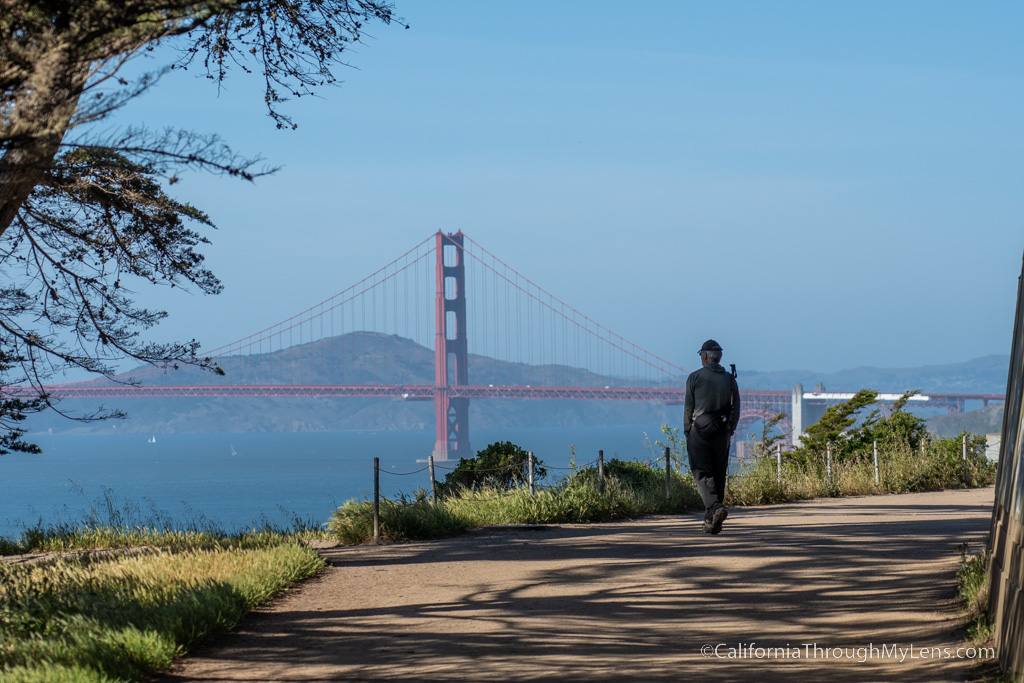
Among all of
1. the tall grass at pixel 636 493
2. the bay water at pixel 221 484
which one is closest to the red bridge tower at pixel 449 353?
the bay water at pixel 221 484

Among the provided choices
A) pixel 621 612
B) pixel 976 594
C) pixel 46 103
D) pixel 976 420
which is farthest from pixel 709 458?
pixel 976 420

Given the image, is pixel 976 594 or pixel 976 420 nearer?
pixel 976 594

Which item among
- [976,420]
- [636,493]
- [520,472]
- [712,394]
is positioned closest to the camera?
[712,394]

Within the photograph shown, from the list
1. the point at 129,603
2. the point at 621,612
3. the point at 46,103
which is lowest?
the point at 621,612

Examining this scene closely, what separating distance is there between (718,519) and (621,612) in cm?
300

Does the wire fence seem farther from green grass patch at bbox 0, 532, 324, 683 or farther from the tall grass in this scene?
green grass patch at bbox 0, 532, 324, 683

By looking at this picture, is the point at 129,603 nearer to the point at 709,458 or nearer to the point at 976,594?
the point at 709,458

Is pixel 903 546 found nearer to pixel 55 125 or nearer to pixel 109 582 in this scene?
pixel 109 582

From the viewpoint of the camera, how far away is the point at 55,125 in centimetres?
577

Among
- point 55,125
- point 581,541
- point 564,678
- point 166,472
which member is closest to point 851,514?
point 581,541

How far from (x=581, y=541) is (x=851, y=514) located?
3991 mm

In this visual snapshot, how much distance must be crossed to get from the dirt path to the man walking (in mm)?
638

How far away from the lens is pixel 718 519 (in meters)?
9.32

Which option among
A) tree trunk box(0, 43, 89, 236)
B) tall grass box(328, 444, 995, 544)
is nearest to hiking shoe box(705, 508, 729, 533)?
tall grass box(328, 444, 995, 544)
